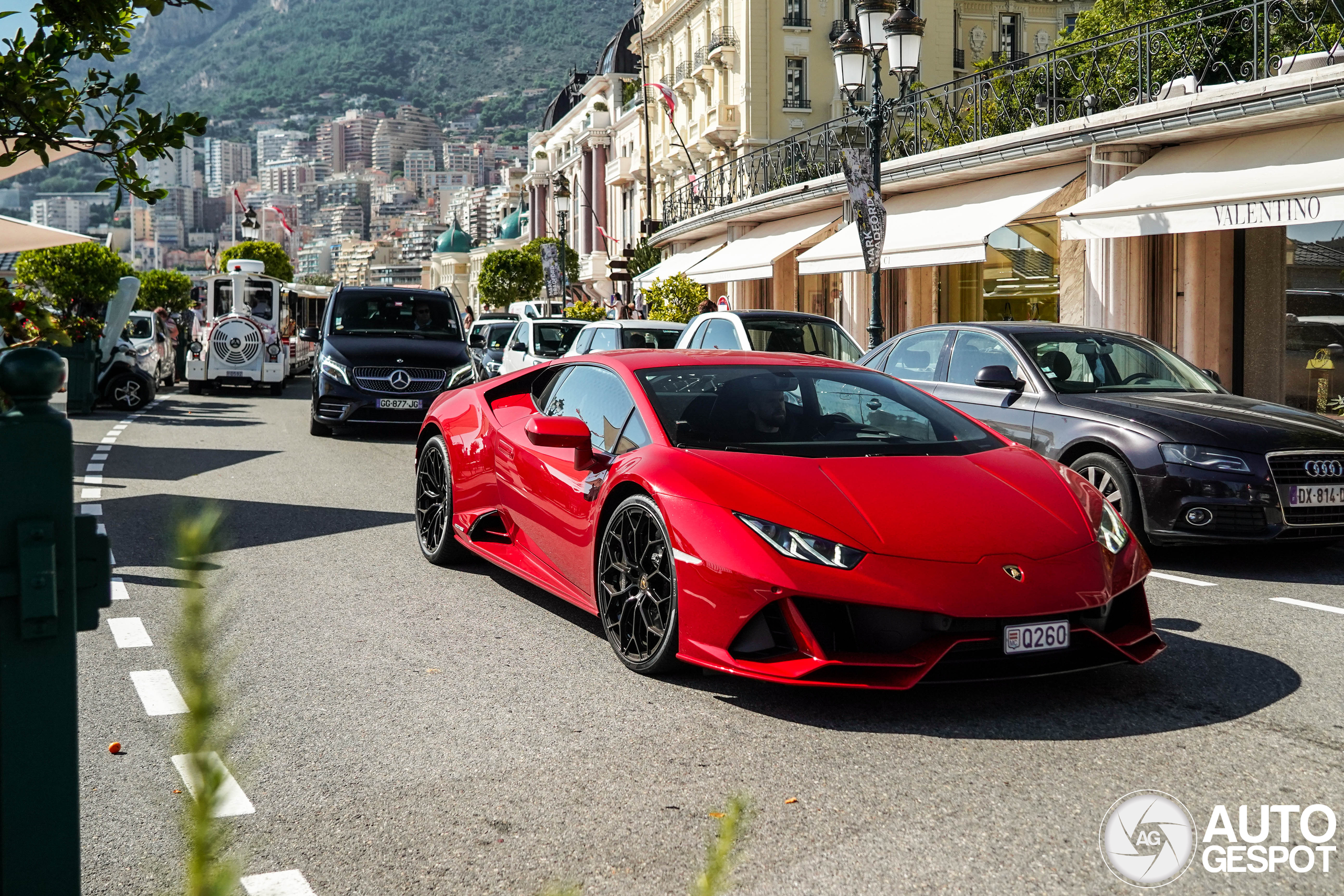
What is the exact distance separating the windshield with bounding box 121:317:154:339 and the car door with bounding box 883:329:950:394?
19.4 metres

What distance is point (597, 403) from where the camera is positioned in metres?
6.44

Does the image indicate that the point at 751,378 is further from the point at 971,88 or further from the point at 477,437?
the point at 971,88

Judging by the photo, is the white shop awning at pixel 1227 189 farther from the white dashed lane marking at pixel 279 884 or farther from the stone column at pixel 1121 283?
the white dashed lane marking at pixel 279 884

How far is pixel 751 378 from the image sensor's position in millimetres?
6215

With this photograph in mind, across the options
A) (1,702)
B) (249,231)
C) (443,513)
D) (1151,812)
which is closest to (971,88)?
(443,513)

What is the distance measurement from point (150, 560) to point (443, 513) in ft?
6.36

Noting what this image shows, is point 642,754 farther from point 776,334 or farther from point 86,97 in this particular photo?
point 776,334

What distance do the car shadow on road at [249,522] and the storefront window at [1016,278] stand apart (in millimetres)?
12707

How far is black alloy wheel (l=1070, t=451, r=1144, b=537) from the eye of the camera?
8086 mm

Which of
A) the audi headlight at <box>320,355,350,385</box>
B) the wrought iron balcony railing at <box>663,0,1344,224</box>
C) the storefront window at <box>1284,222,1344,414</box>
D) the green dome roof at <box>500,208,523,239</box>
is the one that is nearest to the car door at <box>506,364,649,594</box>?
the wrought iron balcony railing at <box>663,0,1344,224</box>

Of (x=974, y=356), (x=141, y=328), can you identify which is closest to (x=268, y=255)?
(x=141, y=328)

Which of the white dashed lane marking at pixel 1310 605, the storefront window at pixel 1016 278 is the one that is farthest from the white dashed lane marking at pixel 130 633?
the storefront window at pixel 1016 278

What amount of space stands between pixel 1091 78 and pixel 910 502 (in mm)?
14832

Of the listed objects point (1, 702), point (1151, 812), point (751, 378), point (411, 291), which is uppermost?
point (411, 291)
